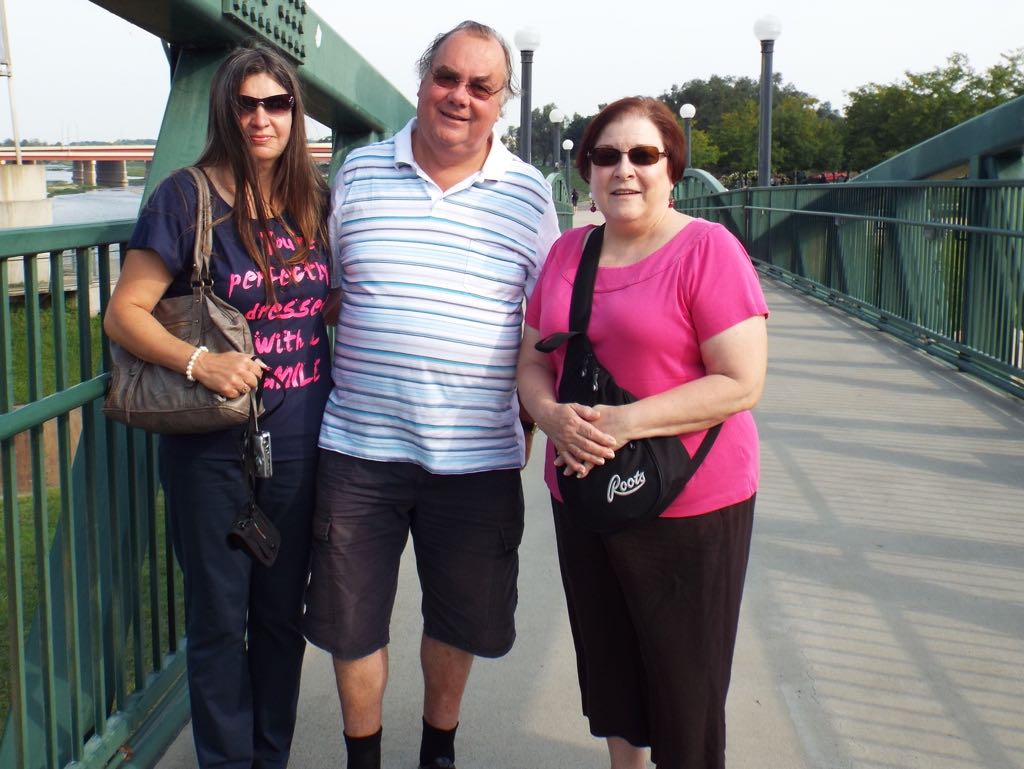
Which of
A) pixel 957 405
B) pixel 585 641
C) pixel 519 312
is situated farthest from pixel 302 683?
pixel 957 405

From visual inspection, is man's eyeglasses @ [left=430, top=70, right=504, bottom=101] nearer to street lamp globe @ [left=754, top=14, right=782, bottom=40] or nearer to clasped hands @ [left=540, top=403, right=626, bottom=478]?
clasped hands @ [left=540, top=403, right=626, bottom=478]

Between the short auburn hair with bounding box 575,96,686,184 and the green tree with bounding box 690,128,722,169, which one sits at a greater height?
the green tree with bounding box 690,128,722,169

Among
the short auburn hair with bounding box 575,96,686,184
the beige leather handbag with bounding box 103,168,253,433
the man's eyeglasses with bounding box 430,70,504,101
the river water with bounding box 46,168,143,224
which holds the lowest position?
the beige leather handbag with bounding box 103,168,253,433

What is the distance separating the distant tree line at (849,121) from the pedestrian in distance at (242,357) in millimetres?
30165

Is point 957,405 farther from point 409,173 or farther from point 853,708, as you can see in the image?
point 409,173

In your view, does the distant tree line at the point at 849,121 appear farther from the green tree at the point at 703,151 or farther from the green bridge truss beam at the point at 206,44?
the green bridge truss beam at the point at 206,44

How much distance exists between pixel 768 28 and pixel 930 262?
403 inches

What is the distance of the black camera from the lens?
2.37 meters

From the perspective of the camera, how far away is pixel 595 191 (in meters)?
2.35

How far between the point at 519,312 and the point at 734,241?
0.60 m

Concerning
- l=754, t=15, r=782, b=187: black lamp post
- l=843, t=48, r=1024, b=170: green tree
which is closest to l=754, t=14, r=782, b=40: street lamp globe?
l=754, t=15, r=782, b=187: black lamp post

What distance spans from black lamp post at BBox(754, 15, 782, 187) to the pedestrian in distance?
15976 mm

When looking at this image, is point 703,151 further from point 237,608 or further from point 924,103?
point 237,608

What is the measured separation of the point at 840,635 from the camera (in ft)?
11.9
